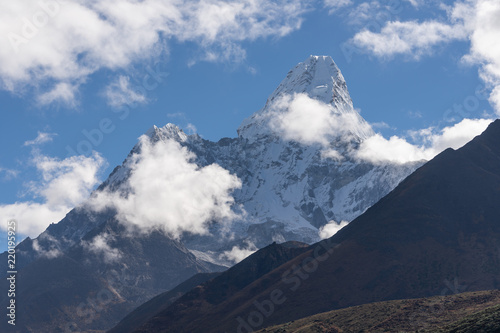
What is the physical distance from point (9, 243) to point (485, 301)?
12479 cm

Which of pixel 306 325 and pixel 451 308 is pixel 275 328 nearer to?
pixel 306 325

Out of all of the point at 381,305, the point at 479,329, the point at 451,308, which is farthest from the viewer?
the point at 381,305

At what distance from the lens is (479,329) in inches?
4385

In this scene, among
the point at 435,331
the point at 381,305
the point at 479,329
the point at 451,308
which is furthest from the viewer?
the point at 381,305

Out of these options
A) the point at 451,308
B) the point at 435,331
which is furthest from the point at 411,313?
the point at 435,331

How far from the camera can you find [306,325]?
184 m

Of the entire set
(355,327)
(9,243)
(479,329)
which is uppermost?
(9,243)

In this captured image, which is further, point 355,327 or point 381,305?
point 381,305

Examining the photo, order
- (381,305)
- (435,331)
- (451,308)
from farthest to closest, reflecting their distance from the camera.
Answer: (381,305), (451,308), (435,331)

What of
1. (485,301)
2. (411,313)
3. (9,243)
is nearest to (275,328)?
(411,313)

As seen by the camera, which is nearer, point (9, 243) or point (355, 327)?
point (355, 327)

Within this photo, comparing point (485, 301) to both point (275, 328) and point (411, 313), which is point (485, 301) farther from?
point (275, 328)

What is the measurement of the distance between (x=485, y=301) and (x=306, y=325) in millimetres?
45218

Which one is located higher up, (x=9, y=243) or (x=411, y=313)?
(x=9, y=243)
